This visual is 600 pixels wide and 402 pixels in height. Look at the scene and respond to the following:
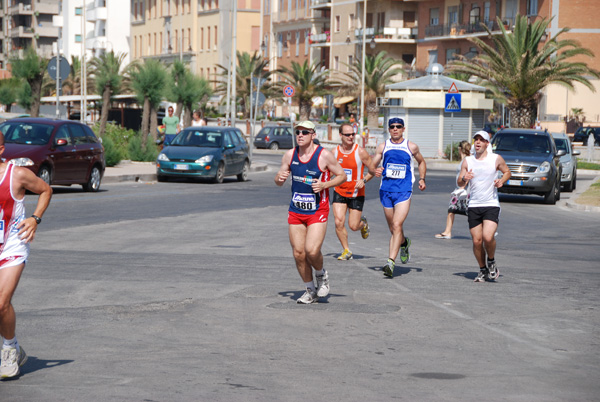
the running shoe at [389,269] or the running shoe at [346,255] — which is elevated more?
the running shoe at [389,269]

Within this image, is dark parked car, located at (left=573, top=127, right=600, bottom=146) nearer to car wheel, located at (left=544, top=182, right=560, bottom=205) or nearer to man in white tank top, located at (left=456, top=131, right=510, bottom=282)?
car wheel, located at (left=544, top=182, right=560, bottom=205)

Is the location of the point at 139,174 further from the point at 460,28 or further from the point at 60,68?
the point at 460,28

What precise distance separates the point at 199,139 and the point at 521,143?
9.40 metres

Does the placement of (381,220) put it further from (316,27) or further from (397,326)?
(316,27)

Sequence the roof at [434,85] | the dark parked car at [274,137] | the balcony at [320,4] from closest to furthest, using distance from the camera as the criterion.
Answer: the roof at [434,85] < the dark parked car at [274,137] < the balcony at [320,4]

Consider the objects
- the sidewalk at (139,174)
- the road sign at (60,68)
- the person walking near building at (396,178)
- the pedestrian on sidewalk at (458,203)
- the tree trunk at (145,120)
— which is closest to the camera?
the person walking near building at (396,178)

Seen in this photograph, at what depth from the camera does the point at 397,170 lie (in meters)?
13.0

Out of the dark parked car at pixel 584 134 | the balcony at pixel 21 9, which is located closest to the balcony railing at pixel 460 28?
the dark parked car at pixel 584 134

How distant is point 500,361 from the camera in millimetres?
7746

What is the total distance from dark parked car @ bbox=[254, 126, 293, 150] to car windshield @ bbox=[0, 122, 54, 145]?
4124 cm

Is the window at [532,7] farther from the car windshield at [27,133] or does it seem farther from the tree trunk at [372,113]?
the car windshield at [27,133]

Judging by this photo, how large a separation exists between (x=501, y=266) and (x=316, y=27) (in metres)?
89.6

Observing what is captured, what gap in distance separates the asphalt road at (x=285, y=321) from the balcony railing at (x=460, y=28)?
62340 mm

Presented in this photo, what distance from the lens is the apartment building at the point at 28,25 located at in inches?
5531
